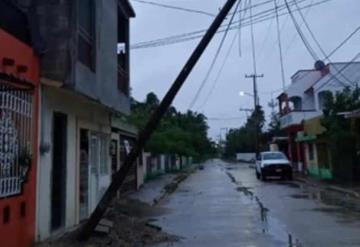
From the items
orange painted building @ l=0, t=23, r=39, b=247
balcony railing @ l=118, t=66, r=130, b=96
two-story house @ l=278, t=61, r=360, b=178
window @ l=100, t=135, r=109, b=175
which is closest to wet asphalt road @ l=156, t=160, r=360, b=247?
window @ l=100, t=135, r=109, b=175

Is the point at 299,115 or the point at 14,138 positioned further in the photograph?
the point at 299,115

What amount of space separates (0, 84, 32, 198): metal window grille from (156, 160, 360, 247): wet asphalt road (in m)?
3.52

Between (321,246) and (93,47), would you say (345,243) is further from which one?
(93,47)

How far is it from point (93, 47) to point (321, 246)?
259 inches

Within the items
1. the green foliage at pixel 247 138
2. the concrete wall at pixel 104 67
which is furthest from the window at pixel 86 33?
the green foliage at pixel 247 138

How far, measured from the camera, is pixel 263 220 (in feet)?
51.2

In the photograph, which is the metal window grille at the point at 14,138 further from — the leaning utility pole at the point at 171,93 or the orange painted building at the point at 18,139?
the leaning utility pole at the point at 171,93

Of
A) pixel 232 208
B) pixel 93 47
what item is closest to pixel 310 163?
pixel 232 208

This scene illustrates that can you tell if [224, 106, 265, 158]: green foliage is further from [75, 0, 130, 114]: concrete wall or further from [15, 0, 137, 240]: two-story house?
[75, 0, 130, 114]: concrete wall

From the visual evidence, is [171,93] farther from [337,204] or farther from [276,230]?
[337,204]

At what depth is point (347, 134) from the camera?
3000 cm

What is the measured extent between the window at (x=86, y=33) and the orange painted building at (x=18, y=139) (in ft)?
6.26

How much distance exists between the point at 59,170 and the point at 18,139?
3078mm

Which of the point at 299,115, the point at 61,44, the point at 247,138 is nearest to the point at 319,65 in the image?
the point at 299,115
